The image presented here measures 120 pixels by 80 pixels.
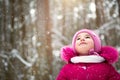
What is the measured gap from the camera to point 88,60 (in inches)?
63.3

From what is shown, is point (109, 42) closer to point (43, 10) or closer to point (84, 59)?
point (43, 10)

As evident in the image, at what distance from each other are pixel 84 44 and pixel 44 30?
1.33m

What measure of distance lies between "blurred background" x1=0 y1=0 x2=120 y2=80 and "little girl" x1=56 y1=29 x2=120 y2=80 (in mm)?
1205

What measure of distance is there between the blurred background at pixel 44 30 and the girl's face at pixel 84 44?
1.21 metres

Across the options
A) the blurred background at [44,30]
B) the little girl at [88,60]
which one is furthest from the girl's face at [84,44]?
the blurred background at [44,30]

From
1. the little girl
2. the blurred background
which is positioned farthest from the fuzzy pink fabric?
the blurred background

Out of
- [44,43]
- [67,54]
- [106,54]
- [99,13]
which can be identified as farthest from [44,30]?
[106,54]

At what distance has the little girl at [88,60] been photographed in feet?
5.16

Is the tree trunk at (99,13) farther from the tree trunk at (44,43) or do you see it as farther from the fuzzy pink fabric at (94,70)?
the fuzzy pink fabric at (94,70)

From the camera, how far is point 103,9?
2.90 m

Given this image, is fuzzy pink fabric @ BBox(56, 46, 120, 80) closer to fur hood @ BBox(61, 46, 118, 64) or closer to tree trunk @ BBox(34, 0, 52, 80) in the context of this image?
fur hood @ BBox(61, 46, 118, 64)

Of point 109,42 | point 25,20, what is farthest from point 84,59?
point 25,20

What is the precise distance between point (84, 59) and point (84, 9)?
4.66 ft

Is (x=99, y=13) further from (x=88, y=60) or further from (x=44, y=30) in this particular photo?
(x=88, y=60)
